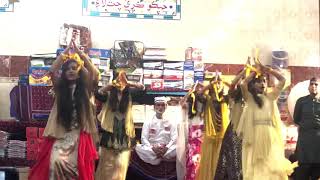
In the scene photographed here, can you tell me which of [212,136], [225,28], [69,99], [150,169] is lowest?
[150,169]

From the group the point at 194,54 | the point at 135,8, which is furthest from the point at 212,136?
the point at 135,8

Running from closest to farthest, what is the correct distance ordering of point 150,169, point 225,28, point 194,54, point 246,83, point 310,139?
point 246,83, point 310,139, point 150,169, point 194,54, point 225,28

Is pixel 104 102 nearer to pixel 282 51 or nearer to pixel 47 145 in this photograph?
pixel 47 145

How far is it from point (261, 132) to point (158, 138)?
5.20ft

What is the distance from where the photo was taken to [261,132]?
504 centimetres

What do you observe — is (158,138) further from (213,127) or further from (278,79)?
(278,79)

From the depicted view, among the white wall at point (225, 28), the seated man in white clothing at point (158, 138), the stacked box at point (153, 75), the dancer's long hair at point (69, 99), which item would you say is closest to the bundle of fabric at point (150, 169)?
the seated man in white clothing at point (158, 138)

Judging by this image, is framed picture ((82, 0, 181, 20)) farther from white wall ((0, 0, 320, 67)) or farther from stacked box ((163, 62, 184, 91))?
stacked box ((163, 62, 184, 91))

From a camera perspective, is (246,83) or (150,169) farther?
(150,169)

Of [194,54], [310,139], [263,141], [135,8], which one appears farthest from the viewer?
[135,8]

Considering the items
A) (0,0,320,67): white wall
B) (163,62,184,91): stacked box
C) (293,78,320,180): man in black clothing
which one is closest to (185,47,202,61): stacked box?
(0,0,320,67): white wall

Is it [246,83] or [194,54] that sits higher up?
[194,54]

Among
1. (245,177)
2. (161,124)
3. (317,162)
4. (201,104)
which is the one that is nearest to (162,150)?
(161,124)

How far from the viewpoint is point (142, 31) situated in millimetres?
7293
